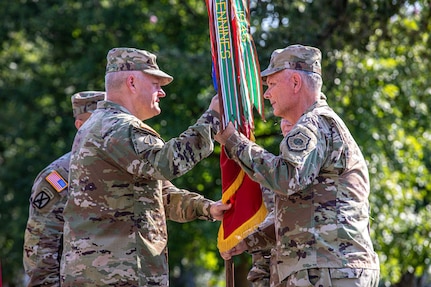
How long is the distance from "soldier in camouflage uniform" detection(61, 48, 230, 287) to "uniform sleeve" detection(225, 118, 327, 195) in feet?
1.40

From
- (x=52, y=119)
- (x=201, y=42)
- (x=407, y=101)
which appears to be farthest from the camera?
(x=52, y=119)

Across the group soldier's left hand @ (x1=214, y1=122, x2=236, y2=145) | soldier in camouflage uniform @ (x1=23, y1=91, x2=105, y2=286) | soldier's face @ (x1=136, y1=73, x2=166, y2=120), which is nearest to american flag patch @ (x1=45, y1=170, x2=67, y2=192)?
soldier in camouflage uniform @ (x1=23, y1=91, x2=105, y2=286)

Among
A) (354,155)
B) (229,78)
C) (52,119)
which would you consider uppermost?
(229,78)

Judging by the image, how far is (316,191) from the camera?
244 inches

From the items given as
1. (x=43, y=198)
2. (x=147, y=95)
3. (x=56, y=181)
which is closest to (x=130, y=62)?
(x=147, y=95)

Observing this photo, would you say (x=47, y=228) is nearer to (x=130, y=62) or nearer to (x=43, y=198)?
(x=43, y=198)

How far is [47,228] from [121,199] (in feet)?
5.57

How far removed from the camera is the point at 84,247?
6.43 metres

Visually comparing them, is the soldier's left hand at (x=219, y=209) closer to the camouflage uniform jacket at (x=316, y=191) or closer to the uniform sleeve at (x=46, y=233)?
the camouflage uniform jacket at (x=316, y=191)

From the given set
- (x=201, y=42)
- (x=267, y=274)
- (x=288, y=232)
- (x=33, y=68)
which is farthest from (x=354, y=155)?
(x=33, y=68)

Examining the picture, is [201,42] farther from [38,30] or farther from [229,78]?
[229,78]

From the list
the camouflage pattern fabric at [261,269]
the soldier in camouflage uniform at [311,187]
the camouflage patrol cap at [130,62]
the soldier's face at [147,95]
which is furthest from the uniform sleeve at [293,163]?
the camouflage pattern fabric at [261,269]

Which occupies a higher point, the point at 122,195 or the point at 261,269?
the point at 122,195

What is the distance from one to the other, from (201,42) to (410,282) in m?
6.31
